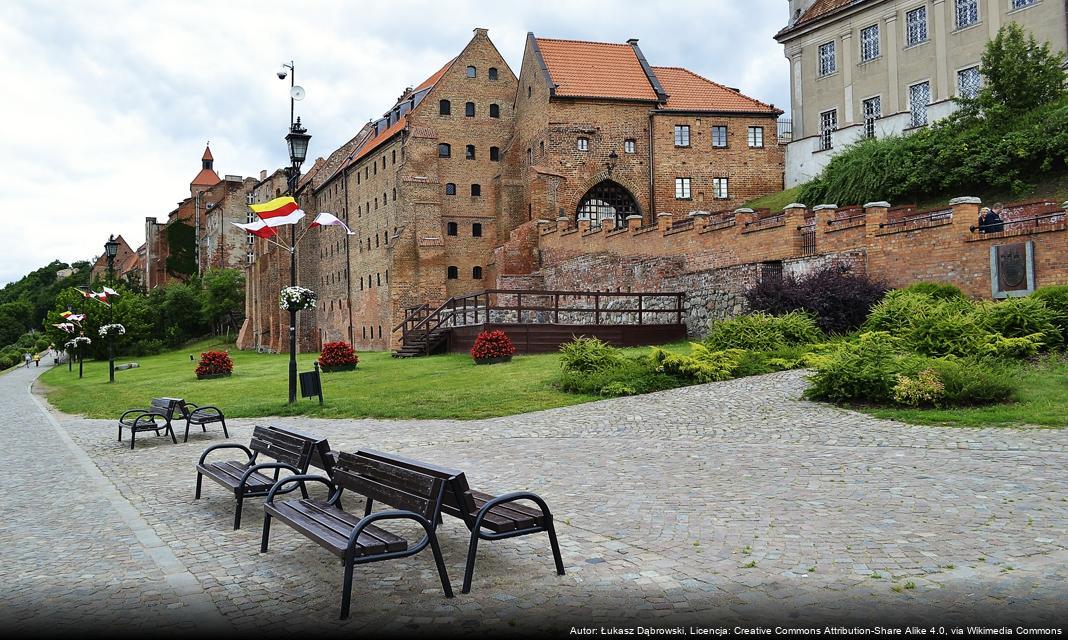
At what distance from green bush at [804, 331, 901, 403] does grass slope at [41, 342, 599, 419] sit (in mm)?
4830

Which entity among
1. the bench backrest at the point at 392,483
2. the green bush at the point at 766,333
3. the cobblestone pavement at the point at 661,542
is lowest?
the cobblestone pavement at the point at 661,542

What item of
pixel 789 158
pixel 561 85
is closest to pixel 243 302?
pixel 561 85

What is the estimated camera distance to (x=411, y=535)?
753 centimetres

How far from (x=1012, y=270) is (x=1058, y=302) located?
3.20m

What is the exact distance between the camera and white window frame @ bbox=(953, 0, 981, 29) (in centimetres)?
3856

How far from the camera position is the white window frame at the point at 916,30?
40.9 m

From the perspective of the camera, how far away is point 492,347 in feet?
88.1

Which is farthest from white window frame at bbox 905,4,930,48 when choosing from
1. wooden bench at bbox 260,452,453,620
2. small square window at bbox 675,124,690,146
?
wooden bench at bbox 260,452,453,620

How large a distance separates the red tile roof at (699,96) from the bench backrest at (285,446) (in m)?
42.7

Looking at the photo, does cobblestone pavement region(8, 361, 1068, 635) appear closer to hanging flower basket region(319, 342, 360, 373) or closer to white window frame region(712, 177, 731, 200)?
hanging flower basket region(319, 342, 360, 373)

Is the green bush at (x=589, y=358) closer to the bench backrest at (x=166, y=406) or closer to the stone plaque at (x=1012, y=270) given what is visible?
the bench backrest at (x=166, y=406)

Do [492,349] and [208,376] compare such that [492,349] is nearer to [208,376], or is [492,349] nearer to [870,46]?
[208,376]

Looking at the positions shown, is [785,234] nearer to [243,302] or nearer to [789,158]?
[789,158]

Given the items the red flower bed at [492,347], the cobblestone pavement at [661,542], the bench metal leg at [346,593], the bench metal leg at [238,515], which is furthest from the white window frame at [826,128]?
the bench metal leg at [346,593]
